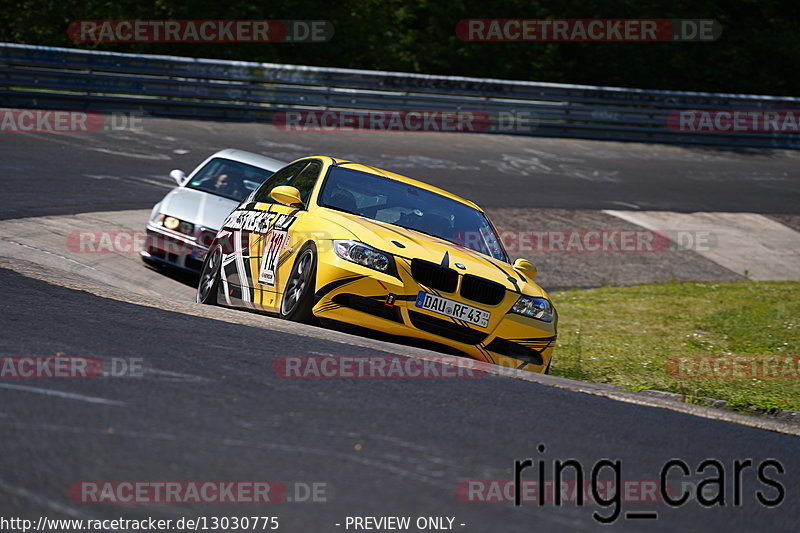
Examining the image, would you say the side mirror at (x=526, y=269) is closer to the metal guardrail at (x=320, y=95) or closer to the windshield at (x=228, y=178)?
the windshield at (x=228, y=178)

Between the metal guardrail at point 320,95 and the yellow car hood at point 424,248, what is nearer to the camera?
the yellow car hood at point 424,248

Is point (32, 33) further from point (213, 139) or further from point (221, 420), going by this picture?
point (221, 420)

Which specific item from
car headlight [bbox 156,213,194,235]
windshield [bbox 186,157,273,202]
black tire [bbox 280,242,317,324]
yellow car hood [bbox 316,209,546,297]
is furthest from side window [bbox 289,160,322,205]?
windshield [bbox 186,157,273,202]

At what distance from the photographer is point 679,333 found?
35.6 ft

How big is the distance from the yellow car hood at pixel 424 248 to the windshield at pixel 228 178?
15.8 feet

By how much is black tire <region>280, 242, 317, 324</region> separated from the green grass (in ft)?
8.28

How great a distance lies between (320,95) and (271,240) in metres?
14.3

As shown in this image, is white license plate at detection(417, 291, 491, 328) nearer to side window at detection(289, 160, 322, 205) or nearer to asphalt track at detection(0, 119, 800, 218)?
side window at detection(289, 160, 322, 205)

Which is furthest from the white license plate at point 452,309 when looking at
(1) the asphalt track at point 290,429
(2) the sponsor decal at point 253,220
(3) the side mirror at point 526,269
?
(2) the sponsor decal at point 253,220

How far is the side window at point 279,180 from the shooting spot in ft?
29.7

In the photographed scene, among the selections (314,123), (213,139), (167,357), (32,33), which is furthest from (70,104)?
(167,357)

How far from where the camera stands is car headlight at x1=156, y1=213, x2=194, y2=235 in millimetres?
11312

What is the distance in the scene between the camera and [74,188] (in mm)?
14039

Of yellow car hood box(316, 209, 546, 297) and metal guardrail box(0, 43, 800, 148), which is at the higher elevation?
metal guardrail box(0, 43, 800, 148)
